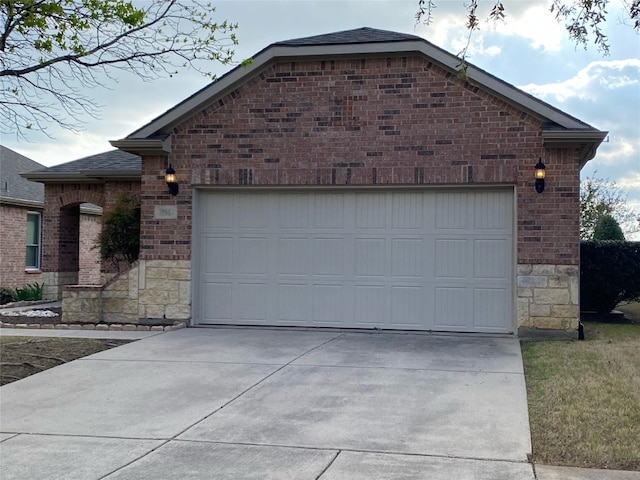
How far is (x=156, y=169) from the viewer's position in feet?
39.7

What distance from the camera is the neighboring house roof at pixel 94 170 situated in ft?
49.9

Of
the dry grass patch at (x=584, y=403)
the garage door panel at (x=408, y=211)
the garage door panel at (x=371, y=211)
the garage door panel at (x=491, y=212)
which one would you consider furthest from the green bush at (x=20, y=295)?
the dry grass patch at (x=584, y=403)

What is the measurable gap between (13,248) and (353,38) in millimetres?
12225

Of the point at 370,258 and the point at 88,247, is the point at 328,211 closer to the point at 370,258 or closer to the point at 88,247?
the point at 370,258

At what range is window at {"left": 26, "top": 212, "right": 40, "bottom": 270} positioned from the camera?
19.9 meters

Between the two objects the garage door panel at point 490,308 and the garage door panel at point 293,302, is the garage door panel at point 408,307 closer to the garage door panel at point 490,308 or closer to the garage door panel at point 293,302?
the garage door panel at point 490,308

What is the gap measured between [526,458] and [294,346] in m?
5.27

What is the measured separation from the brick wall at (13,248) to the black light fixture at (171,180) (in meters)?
8.77

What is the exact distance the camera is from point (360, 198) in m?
11.7

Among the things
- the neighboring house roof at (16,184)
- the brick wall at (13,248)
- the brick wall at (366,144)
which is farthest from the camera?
the neighboring house roof at (16,184)

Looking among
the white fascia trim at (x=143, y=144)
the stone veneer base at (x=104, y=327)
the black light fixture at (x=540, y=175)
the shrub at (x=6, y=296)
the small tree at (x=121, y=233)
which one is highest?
the white fascia trim at (x=143, y=144)

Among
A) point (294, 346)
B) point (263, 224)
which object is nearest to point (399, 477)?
point (294, 346)

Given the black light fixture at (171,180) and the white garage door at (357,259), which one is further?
the black light fixture at (171,180)

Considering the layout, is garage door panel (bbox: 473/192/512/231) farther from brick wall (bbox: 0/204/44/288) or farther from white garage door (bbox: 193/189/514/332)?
brick wall (bbox: 0/204/44/288)
